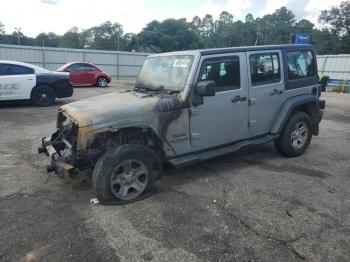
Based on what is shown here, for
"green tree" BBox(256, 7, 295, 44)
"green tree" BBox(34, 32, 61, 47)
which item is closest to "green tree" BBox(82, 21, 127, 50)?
"green tree" BBox(34, 32, 61, 47)

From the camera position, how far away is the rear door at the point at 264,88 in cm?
536

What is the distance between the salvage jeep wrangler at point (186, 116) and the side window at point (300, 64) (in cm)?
2

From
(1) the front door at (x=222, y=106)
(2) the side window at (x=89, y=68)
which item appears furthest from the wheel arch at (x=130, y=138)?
(2) the side window at (x=89, y=68)

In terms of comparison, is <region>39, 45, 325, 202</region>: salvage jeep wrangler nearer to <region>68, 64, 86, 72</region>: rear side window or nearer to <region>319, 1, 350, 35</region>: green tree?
<region>68, 64, 86, 72</region>: rear side window

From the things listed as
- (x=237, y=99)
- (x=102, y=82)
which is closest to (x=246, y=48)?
(x=237, y=99)

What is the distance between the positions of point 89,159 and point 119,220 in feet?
2.85

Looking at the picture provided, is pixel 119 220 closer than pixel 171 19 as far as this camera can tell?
Yes

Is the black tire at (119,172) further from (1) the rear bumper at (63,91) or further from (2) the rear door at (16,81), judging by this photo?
(1) the rear bumper at (63,91)

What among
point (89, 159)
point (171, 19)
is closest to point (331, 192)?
point (89, 159)

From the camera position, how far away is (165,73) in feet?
16.9

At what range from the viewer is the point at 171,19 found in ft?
199

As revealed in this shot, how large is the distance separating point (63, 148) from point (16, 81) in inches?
276

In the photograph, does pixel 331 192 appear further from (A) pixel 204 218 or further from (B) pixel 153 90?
(B) pixel 153 90

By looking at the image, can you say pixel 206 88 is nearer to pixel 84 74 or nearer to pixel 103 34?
pixel 84 74
